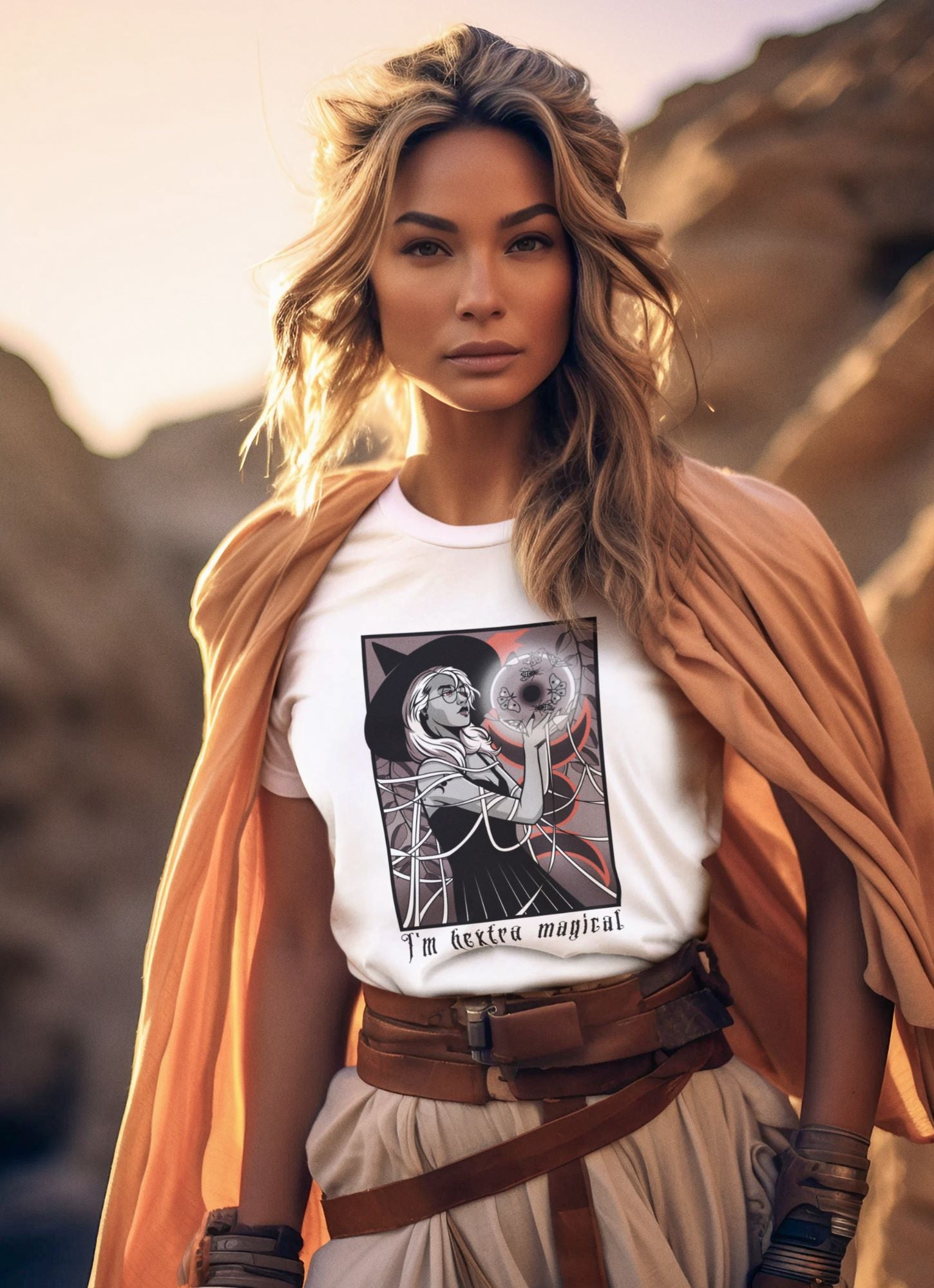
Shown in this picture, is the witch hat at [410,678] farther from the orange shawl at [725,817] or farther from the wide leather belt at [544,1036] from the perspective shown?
the wide leather belt at [544,1036]

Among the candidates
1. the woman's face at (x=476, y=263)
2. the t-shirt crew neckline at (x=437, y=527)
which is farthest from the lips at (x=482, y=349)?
the t-shirt crew neckline at (x=437, y=527)

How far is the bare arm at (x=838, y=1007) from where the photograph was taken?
154cm

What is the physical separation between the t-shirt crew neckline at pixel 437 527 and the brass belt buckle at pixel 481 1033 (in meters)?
0.61

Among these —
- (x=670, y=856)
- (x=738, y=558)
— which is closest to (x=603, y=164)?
(x=738, y=558)

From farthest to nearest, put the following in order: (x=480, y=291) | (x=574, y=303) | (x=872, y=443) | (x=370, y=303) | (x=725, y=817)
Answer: (x=872, y=443) → (x=725, y=817) → (x=370, y=303) → (x=574, y=303) → (x=480, y=291)

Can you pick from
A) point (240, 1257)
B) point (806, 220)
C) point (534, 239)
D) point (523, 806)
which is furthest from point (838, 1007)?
point (806, 220)

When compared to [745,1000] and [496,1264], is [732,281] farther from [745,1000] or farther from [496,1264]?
[496,1264]

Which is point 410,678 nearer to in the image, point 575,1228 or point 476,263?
point 476,263

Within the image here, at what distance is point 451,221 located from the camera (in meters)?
1.58

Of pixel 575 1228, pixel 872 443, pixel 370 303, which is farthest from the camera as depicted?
pixel 872 443

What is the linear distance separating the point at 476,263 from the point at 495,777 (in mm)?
663

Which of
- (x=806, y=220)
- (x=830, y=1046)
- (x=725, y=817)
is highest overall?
(x=806, y=220)

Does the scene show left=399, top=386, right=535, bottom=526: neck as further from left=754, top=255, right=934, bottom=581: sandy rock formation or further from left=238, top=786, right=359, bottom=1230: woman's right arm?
left=754, top=255, right=934, bottom=581: sandy rock formation

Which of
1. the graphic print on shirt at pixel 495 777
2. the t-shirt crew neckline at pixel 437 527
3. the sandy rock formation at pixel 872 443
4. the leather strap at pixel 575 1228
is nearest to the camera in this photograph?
the leather strap at pixel 575 1228
